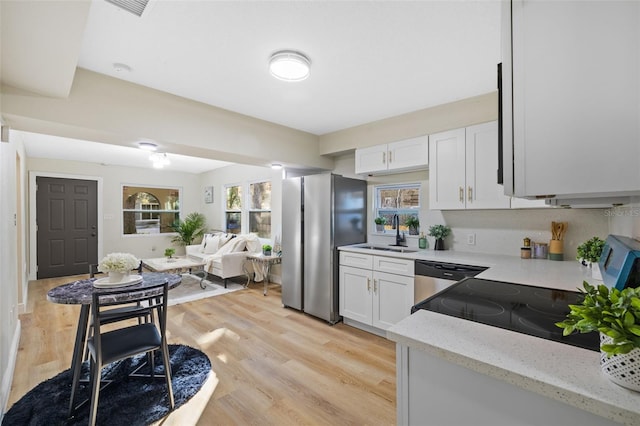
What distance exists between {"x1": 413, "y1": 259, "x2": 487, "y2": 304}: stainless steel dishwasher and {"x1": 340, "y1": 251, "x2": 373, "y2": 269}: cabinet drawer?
570 mm

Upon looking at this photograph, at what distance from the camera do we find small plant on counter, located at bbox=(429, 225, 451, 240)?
10.4 feet

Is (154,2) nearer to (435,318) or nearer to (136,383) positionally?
(435,318)

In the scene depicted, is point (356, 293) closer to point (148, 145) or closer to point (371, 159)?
point (371, 159)

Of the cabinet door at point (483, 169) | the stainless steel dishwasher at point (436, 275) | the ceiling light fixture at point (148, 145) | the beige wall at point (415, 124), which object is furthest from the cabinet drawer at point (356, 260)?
the ceiling light fixture at point (148, 145)

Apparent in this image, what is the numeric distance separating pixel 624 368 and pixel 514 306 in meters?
0.62

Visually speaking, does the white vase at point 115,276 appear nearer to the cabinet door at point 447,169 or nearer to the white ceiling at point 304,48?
the white ceiling at point 304,48

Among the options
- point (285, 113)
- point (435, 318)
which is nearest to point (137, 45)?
point (285, 113)

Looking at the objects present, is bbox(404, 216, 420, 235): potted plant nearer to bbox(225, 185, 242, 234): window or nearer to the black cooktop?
the black cooktop

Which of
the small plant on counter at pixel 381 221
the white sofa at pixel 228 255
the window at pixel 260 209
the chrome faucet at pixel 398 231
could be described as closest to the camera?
the chrome faucet at pixel 398 231

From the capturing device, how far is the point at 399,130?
3320mm

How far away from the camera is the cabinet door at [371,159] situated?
3.44 m

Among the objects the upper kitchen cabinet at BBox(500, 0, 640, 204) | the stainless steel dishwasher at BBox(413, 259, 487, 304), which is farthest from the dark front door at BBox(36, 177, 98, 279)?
the upper kitchen cabinet at BBox(500, 0, 640, 204)

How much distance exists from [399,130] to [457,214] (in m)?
1.14

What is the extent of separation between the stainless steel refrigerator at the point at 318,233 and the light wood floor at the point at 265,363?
10.1 inches
